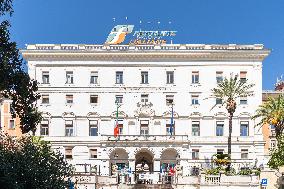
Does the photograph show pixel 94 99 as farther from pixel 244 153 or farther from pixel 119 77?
pixel 244 153

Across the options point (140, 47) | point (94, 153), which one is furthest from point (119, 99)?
point (94, 153)


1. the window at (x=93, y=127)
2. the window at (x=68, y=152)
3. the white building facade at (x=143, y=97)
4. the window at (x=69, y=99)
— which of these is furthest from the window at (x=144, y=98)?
the window at (x=68, y=152)

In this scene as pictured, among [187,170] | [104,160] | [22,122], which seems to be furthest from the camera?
[104,160]

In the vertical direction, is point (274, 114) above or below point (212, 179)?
above

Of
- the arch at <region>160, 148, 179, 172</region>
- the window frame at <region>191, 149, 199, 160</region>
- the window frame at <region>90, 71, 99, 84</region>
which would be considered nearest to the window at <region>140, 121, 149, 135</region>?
the arch at <region>160, 148, 179, 172</region>

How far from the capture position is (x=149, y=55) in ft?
248

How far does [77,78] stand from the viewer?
75.7m

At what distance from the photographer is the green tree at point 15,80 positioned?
2217 cm

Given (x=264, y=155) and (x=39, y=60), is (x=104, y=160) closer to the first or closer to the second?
(x=39, y=60)

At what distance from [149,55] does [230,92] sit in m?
A: 12.2

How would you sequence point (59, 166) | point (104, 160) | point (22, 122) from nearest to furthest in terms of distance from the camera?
point (22, 122) → point (59, 166) → point (104, 160)

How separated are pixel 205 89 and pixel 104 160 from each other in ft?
50.8

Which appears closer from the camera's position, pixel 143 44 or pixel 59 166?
pixel 59 166

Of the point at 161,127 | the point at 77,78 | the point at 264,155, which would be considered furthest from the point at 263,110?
the point at 77,78
